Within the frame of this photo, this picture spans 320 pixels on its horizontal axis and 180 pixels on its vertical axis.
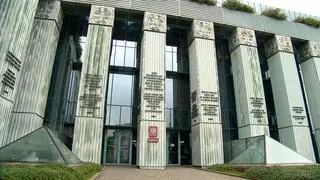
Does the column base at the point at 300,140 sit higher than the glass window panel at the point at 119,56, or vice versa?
the glass window panel at the point at 119,56

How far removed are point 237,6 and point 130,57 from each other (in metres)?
10.3

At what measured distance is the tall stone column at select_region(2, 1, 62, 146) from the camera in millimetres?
15289

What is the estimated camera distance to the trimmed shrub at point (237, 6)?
22031 mm

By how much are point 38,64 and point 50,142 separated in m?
8.31

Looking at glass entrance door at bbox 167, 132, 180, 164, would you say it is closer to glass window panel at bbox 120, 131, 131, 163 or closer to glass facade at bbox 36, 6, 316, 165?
glass facade at bbox 36, 6, 316, 165

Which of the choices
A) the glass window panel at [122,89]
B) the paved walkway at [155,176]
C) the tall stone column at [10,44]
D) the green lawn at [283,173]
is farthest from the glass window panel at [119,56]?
the green lawn at [283,173]

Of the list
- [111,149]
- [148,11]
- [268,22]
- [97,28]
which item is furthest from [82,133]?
[268,22]

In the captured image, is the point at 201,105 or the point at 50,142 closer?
the point at 50,142

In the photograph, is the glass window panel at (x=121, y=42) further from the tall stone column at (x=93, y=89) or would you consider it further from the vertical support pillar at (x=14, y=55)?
the vertical support pillar at (x=14, y=55)

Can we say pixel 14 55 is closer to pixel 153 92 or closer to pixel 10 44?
pixel 10 44

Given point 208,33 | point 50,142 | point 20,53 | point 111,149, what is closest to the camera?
point 50,142

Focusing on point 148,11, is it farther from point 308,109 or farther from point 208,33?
point 308,109

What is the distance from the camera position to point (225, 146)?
63.8 ft

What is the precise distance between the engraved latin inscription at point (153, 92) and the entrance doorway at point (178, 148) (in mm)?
3612
